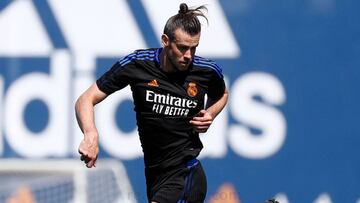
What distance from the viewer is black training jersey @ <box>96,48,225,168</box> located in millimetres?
5363

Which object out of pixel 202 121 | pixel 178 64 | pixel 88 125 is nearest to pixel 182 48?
pixel 178 64

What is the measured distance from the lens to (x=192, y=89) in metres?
5.42

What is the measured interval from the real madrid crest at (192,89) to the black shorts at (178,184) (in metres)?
0.39

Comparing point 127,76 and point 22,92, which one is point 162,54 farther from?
point 22,92

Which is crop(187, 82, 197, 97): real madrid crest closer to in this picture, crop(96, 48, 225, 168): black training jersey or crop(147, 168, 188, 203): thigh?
crop(96, 48, 225, 168): black training jersey

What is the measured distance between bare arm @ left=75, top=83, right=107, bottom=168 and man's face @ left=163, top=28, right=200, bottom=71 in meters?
0.44

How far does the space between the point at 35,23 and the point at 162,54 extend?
8.59 feet

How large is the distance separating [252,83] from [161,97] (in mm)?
2493

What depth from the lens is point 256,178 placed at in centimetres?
774

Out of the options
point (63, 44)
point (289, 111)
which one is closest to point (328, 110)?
point (289, 111)

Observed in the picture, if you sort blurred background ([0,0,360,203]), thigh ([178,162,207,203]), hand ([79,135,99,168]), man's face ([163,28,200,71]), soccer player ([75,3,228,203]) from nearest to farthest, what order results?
hand ([79,135,99,168]) → man's face ([163,28,200,71]) → soccer player ([75,3,228,203]) → thigh ([178,162,207,203]) → blurred background ([0,0,360,203])

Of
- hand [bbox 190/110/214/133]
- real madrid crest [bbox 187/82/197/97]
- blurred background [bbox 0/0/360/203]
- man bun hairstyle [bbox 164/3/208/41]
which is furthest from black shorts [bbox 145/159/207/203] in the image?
blurred background [bbox 0/0/360/203]

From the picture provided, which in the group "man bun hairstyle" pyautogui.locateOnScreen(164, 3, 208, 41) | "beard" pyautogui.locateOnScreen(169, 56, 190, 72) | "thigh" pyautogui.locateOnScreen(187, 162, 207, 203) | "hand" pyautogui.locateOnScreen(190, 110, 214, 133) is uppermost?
"man bun hairstyle" pyautogui.locateOnScreen(164, 3, 208, 41)

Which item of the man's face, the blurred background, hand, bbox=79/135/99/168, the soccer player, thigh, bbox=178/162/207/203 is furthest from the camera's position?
the blurred background
